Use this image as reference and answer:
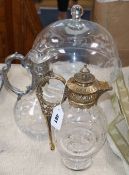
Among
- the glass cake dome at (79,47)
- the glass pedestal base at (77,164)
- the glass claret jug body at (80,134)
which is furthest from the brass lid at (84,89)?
the glass cake dome at (79,47)

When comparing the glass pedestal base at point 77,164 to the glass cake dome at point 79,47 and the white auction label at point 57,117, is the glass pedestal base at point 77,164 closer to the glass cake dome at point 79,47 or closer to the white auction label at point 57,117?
the white auction label at point 57,117

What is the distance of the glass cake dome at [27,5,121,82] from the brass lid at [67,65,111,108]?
331 mm

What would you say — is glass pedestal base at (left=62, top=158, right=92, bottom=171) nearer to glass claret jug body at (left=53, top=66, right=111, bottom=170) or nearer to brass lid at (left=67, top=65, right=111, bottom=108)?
glass claret jug body at (left=53, top=66, right=111, bottom=170)

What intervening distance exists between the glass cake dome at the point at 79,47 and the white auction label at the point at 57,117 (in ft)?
0.99

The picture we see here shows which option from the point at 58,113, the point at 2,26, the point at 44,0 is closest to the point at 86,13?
the point at 44,0

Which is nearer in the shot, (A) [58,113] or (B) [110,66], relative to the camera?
(A) [58,113]

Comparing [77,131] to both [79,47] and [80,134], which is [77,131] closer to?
[80,134]

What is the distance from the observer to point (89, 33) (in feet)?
3.19

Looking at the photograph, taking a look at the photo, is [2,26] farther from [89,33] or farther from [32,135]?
[32,135]

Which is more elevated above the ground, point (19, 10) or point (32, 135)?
point (32, 135)

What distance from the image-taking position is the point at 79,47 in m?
0.99

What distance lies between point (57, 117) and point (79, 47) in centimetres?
39

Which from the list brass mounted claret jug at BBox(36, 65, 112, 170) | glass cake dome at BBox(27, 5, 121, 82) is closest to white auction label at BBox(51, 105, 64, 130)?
brass mounted claret jug at BBox(36, 65, 112, 170)

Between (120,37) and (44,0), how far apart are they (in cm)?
116
